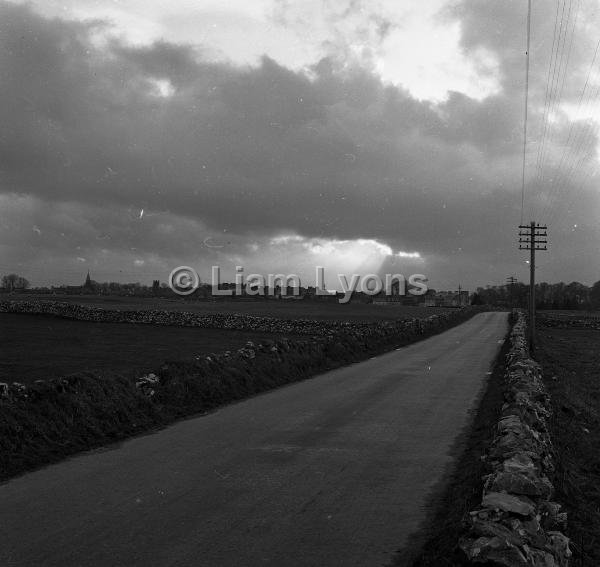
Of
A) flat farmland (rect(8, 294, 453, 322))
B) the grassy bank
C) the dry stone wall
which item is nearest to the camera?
the dry stone wall

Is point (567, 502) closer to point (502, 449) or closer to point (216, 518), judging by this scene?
point (502, 449)

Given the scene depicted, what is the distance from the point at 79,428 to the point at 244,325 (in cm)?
4796

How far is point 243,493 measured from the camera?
7117mm

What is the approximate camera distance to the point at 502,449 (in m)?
7.37

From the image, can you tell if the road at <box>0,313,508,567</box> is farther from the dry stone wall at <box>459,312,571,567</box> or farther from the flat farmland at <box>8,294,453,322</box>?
the flat farmland at <box>8,294,453,322</box>

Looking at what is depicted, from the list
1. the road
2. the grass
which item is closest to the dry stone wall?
the grass

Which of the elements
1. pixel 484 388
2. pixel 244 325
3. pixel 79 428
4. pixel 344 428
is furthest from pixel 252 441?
pixel 244 325

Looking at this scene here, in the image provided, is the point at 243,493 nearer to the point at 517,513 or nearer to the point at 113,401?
the point at 517,513

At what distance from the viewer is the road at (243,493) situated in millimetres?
5414

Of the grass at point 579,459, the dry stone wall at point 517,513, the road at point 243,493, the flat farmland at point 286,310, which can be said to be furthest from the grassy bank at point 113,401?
the flat farmland at point 286,310

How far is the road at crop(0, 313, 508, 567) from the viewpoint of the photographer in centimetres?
541

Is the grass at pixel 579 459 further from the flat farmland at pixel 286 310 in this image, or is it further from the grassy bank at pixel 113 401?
the flat farmland at pixel 286 310

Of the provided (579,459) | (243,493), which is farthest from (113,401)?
(579,459)

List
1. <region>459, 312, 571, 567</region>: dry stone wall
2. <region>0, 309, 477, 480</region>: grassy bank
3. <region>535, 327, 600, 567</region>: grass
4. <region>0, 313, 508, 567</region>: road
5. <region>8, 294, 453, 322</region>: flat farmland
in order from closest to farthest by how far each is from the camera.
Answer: <region>459, 312, 571, 567</region>: dry stone wall, <region>0, 313, 508, 567</region>: road, <region>535, 327, 600, 567</region>: grass, <region>0, 309, 477, 480</region>: grassy bank, <region>8, 294, 453, 322</region>: flat farmland
